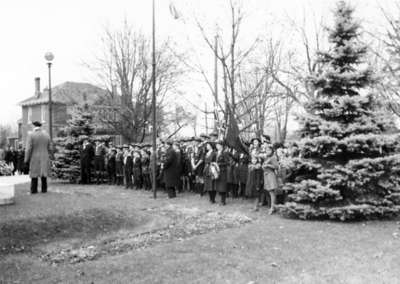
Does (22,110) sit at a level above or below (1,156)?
above

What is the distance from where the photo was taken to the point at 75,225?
970 cm

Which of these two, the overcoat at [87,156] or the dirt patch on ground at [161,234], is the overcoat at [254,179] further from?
the overcoat at [87,156]

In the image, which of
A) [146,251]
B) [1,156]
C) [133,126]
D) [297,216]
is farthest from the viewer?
[1,156]

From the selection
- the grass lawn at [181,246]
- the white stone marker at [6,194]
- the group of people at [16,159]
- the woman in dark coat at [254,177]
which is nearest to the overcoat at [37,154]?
the grass lawn at [181,246]

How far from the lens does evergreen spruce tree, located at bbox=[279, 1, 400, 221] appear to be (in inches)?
416

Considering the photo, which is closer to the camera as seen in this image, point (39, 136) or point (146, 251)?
point (146, 251)

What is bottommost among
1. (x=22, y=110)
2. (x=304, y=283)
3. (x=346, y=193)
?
(x=304, y=283)

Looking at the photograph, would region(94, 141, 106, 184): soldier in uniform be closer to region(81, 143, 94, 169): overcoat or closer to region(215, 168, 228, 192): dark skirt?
region(81, 143, 94, 169): overcoat

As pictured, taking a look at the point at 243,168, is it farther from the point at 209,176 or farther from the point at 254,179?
the point at 209,176

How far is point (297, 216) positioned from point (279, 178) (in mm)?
1460

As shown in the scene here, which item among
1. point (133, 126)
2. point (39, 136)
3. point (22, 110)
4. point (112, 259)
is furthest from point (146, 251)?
point (22, 110)

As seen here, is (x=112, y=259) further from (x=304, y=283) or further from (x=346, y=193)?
(x=346, y=193)

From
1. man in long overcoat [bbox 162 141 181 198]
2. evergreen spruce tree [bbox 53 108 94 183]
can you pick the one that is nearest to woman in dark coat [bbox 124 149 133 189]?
evergreen spruce tree [bbox 53 108 94 183]

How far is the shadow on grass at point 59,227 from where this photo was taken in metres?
8.38
